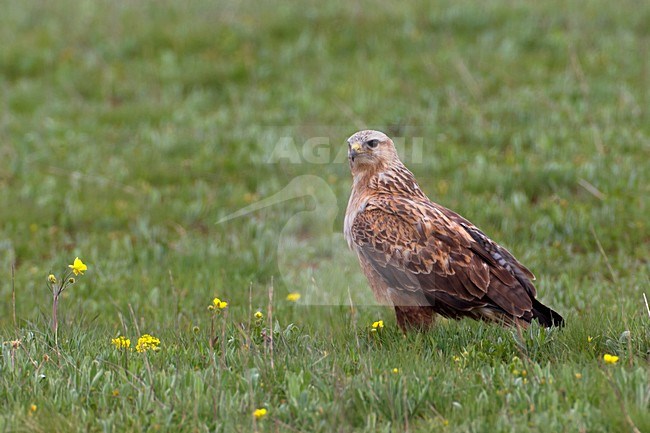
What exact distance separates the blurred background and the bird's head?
4.51ft

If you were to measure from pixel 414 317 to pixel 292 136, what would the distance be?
6.12 m

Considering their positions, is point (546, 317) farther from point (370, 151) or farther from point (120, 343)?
point (120, 343)

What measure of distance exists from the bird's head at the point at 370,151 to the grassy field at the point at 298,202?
3.94ft

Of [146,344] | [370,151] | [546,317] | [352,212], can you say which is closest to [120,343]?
[146,344]

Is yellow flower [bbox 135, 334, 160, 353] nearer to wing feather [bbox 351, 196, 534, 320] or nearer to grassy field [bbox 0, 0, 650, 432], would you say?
grassy field [bbox 0, 0, 650, 432]

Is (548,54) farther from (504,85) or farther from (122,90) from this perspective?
(122,90)

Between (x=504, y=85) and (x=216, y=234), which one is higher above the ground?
(x=504, y=85)

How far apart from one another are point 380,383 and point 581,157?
6.87 m

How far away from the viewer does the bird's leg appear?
6.56 meters

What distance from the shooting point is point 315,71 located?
14227 mm

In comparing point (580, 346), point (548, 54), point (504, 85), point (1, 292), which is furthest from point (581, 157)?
point (1, 292)

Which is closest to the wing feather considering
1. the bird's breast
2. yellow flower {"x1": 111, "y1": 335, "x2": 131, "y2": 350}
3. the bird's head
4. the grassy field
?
the bird's breast

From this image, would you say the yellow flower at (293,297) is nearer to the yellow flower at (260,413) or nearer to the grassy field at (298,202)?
the grassy field at (298,202)

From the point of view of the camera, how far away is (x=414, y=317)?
21.7ft
